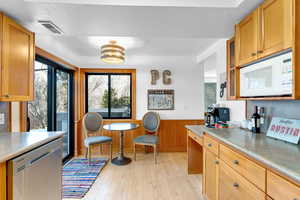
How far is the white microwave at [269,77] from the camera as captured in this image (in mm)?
1203

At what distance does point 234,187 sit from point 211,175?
0.48m

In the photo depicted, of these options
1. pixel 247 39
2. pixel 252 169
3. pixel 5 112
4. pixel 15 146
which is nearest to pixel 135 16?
pixel 247 39

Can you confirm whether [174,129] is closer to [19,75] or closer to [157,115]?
[157,115]

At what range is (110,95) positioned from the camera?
4.04 m

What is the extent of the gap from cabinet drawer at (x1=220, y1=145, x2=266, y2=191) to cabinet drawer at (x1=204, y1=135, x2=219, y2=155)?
0.13 metres

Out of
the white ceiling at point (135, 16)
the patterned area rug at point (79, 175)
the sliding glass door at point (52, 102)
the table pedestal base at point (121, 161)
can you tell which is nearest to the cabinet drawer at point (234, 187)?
the white ceiling at point (135, 16)

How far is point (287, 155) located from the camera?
3.47ft

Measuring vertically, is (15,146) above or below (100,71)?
below

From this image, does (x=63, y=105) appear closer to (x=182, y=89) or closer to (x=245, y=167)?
(x=182, y=89)

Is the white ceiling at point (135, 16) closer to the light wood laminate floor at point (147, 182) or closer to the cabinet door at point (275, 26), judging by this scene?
the cabinet door at point (275, 26)

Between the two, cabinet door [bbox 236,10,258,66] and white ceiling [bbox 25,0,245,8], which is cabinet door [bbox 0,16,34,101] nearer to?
white ceiling [bbox 25,0,245,8]

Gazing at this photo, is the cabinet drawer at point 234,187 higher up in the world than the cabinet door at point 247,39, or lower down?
Result: lower down

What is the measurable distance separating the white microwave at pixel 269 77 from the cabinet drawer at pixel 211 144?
0.61 m

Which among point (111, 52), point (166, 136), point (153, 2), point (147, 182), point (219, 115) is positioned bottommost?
point (147, 182)
